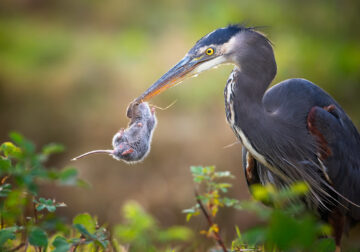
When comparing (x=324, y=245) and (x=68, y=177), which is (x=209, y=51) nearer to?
(x=324, y=245)

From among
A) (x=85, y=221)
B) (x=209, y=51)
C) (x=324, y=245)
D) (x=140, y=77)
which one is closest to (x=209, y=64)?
(x=209, y=51)

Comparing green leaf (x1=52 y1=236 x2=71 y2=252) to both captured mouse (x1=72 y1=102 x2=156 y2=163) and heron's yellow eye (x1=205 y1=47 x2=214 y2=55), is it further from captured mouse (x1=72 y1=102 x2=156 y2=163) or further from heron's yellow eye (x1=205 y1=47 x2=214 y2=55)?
heron's yellow eye (x1=205 y1=47 x2=214 y2=55)

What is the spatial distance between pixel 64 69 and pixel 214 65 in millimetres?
6208

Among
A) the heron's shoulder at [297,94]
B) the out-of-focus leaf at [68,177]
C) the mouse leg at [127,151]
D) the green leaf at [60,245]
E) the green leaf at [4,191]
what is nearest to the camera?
the out-of-focus leaf at [68,177]

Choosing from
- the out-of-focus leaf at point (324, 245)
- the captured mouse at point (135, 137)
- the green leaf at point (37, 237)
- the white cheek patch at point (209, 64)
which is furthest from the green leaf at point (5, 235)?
the white cheek patch at point (209, 64)

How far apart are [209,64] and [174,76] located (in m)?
0.20

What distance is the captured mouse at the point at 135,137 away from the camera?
2.59 meters

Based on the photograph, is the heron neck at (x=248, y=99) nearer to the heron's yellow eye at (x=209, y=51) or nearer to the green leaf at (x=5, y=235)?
the heron's yellow eye at (x=209, y=51)

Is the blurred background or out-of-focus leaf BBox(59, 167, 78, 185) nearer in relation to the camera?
out-of-focus leaf BBox(59, 167, 78, 185)

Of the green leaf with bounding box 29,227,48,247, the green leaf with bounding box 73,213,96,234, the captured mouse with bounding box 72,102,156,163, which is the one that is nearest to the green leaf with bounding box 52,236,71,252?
the green leaf with bounding box 29,227,48,247

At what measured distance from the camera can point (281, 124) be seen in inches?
112

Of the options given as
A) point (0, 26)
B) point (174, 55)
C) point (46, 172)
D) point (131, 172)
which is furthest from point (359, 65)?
point (46, 172)

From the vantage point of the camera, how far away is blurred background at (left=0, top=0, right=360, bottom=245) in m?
6.20

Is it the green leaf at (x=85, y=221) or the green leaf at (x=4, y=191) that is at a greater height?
the green leaf at (x=4, y=191)
